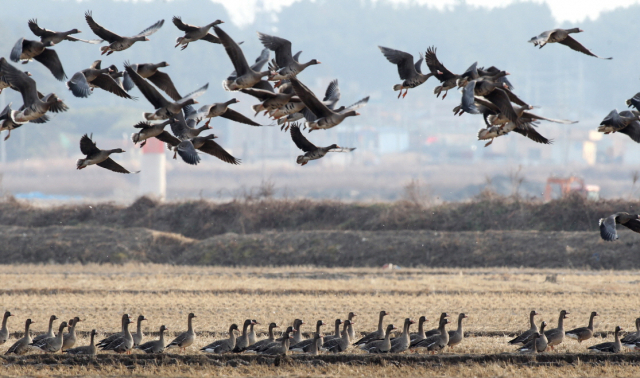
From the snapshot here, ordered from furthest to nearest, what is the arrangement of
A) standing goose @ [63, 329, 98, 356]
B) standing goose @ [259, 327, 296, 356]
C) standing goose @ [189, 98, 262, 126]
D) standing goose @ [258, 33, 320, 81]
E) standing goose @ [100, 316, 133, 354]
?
standing goose @ [100, 316, 133, 354], standing goose @ [63, 329, 98, 356], standing goose @ [259, 327, 296, 356], standing goose @ [189, 98, 262, 126], standing goose @ [258, 33, 320, 81]

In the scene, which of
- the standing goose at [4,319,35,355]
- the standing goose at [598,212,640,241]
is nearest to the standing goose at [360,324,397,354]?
the standing goose at [598,212,640,241]

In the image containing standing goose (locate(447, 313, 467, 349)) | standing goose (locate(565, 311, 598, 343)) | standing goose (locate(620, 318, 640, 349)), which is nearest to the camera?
standing goose (locate(620, 318, 640, 349))

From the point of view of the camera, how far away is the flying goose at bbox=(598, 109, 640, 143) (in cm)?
1366

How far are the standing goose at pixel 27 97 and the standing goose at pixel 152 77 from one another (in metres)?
1.09

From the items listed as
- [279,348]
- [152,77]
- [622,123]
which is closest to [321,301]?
[279,348]

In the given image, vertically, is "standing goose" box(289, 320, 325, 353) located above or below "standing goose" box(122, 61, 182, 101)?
below

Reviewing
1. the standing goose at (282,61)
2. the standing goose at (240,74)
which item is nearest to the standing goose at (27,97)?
the standing goose at (240,74)

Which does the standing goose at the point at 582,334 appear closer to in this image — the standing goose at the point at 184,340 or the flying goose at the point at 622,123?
the flying goose at the point at 622,123

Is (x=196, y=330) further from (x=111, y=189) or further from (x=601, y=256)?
(x=111, y=189)

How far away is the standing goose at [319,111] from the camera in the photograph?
13133mm

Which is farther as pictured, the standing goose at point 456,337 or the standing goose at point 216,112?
the standing goose at point 456,337

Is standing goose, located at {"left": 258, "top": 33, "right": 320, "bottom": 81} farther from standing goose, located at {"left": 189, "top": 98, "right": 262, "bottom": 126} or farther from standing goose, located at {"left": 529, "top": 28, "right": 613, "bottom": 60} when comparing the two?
standing goose, located at {"left": 529, "top": 28, "right": 613, "bottom": 60}

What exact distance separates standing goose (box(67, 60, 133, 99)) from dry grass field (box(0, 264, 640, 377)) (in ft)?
15.4

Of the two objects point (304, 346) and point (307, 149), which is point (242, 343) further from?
point (307, 149)
